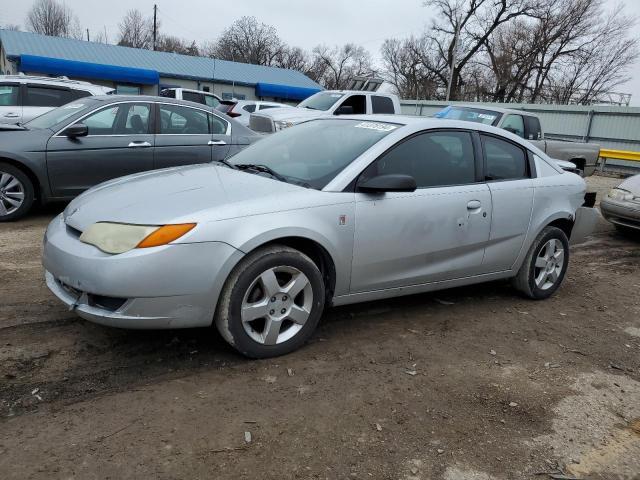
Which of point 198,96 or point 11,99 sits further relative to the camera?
point 198,96

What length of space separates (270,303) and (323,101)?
9.57m

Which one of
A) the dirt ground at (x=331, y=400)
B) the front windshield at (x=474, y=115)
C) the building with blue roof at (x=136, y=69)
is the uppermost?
the building with blue roof at (x=136, y=69)

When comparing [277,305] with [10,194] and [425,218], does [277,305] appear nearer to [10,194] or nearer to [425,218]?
[425,218]

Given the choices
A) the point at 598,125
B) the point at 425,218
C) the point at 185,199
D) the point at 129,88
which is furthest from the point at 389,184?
the point at 129,88

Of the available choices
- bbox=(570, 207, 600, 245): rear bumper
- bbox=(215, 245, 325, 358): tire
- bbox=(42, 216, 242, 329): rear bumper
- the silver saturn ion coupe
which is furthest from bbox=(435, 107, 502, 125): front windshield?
bbox=(42, 216, 242, 329): rear bumper

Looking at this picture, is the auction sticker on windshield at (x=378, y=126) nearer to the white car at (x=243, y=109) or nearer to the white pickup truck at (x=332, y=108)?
the white pickup truck at (x=332, y=108)

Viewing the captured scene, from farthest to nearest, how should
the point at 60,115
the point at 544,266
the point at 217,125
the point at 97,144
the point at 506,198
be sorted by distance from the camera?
the point at 217,125
the point at 60,115
the point at 97,144
the point at 544,266
the point at 506,198

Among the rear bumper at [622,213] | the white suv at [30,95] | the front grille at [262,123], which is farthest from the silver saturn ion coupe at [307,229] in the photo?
the white suv at [30,95]

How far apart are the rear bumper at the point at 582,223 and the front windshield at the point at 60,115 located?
5.70 meters

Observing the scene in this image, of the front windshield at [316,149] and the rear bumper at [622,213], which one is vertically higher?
the front windshield at [316,149]

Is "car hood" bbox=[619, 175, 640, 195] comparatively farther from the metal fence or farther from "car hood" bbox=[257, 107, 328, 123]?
the metal fence

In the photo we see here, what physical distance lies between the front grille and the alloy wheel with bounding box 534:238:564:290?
6599 millimetres

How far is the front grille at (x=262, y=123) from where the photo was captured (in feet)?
34.6

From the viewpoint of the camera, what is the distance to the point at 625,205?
25.3 feet
